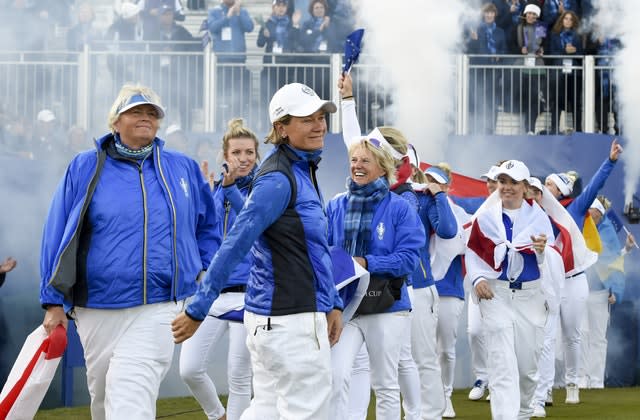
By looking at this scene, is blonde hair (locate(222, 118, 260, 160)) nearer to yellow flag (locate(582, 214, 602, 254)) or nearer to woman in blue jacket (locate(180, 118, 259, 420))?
woman in blue jacket (locate(180, 118, 259, 420))

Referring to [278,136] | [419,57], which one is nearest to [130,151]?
[278,136]

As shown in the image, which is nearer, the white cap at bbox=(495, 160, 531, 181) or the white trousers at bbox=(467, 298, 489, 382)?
the white cap at bbox=(495, 160, 531, 181)

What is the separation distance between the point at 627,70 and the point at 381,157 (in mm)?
8331

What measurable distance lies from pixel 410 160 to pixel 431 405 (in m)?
1.77

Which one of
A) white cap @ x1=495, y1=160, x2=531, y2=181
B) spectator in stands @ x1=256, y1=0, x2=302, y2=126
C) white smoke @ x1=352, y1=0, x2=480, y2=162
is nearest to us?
white cap @ x1=495, y1=160, x2=531, y2=181

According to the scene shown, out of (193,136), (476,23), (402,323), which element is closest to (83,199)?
(402,323)

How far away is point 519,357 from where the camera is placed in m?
9.22

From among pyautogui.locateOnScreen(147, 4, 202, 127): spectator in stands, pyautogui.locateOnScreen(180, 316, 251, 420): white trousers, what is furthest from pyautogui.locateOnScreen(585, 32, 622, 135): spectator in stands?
pyautogui.locateOnScreen(180, 316, 251, 420): white trousers

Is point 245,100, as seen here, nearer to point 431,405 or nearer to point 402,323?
point 431,405

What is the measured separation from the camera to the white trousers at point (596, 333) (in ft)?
Result: 48.2

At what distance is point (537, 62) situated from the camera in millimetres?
15516

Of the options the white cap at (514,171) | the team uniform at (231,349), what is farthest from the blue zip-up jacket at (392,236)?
the white cap at (514,171)

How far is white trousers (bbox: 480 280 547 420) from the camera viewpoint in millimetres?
9055

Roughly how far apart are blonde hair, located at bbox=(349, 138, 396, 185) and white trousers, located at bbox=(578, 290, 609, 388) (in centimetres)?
730
